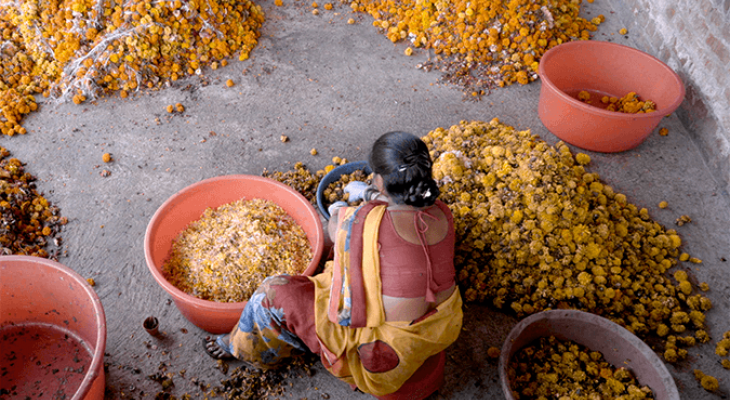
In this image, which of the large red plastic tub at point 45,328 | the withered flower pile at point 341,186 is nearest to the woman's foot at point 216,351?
the large red plastic tub at point 45,328

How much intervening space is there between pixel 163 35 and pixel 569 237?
11.6ft

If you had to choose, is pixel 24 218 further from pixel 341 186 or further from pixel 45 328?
pixel 341 186

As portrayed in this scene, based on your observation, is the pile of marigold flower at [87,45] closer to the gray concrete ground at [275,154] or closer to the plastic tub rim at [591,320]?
the gray concrete ground at [275,154]

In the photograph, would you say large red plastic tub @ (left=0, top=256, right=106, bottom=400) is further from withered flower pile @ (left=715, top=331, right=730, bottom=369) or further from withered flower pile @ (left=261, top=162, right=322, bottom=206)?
withered flower pile @ (left=715, top=331, right=730, bottom=369)

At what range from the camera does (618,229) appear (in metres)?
2.59

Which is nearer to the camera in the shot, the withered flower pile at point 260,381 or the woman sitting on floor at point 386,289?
the woman sitting on floor at point 386,289

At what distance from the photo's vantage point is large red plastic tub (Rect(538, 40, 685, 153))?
125 inches

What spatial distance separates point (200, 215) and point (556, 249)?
199cm

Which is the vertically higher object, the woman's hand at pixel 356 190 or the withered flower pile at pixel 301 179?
the woman's hand at pixel 356 190

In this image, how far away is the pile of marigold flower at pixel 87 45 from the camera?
3672 millimetres

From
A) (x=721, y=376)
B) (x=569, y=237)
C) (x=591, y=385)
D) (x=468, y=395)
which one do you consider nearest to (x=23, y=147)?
(x=468, y=395)

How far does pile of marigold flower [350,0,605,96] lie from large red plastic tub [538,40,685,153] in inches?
14.1

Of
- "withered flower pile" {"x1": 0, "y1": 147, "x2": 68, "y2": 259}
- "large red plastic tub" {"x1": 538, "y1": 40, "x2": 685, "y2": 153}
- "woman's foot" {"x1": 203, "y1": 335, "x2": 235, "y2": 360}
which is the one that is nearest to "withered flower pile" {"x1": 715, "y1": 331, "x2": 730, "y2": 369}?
"large red plastic tub" {"x1": 538, "y1": 40, "x2": 685, "y2": 153}

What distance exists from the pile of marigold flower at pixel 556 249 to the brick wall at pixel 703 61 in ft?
3.63
